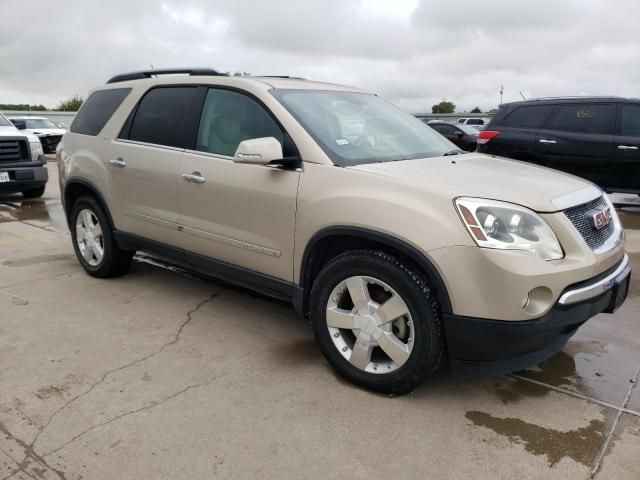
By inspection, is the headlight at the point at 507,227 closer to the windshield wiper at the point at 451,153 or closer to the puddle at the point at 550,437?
the puddle at the point at 550,437

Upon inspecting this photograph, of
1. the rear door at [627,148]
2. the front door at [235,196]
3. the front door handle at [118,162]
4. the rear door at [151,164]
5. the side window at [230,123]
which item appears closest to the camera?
the front door at [235,196]

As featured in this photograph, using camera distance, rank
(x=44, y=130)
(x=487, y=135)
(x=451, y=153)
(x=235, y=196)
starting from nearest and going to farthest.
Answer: (x=235, y=196), (x=451, y=153), (x=487, y=135), (x=44, y=130)

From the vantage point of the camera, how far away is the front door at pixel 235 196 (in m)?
3.31

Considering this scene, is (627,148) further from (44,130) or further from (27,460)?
(44,130)

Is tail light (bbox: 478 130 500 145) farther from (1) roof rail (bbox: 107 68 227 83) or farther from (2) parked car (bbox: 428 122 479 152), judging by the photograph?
(2) parked car (bbox: 428 122 479 152)

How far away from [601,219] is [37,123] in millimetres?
22839

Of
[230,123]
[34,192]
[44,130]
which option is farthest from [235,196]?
[44,130]

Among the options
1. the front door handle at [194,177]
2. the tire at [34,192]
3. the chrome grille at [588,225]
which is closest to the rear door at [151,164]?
the front door handle at [194,177]

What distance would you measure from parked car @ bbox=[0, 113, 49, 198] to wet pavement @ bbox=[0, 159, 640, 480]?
224 inches

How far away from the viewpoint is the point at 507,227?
103 inches

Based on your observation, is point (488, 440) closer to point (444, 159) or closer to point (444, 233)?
point (444, 233)

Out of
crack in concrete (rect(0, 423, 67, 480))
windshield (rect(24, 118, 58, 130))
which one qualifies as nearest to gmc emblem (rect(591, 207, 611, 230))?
crack in concrete (rect(0, 423, 67, 480))

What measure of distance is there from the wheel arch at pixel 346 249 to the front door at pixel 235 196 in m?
0.13

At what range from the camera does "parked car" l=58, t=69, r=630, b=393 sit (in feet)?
8.56
